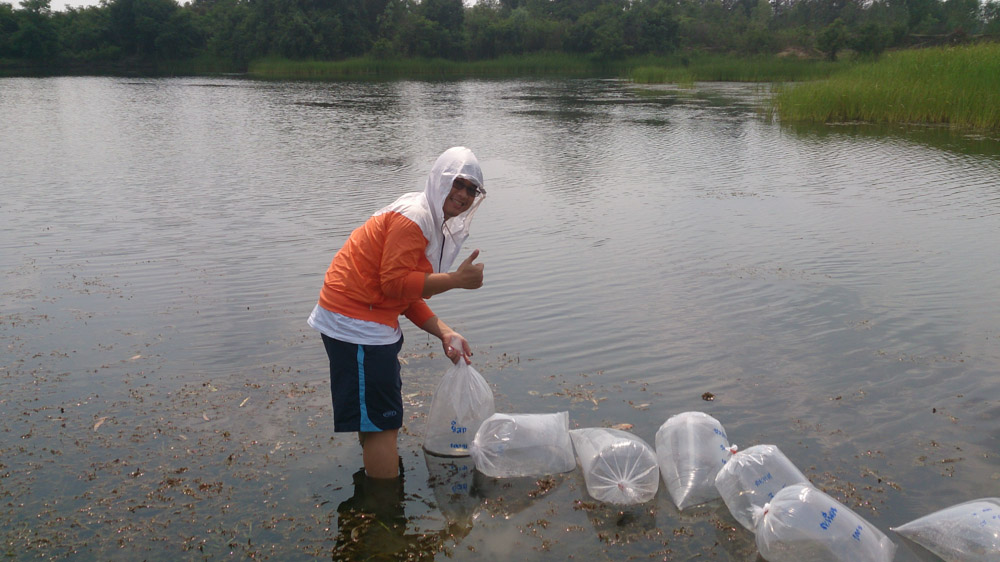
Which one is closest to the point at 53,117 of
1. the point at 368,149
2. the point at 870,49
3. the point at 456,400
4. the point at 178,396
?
the point at 368,149

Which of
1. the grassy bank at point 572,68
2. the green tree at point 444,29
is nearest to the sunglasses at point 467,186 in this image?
the grassy bank at point 572,68

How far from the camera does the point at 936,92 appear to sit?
18875 mm

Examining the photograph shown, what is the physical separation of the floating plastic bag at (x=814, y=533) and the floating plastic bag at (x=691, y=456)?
0.50 m

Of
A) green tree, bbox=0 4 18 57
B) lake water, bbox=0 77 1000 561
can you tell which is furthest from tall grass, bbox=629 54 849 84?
green tree, bbox=0 4 18 57

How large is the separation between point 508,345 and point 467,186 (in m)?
2.51

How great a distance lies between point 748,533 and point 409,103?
93.4 feet

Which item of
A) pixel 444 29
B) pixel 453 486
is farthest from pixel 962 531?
pixel 444 29

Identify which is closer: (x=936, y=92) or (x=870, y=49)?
(x=936, y=92)

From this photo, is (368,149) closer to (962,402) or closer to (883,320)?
(883,320)

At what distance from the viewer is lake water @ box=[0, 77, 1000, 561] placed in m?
3.59

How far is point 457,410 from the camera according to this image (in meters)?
4.03

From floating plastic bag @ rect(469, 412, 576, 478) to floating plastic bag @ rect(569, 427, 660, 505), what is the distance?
20 cm

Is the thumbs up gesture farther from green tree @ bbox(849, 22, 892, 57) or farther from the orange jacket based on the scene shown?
green tree @ bbox(849, 22, 892, 57)

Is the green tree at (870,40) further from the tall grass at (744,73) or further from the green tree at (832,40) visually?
the tall grass at (744,73)
